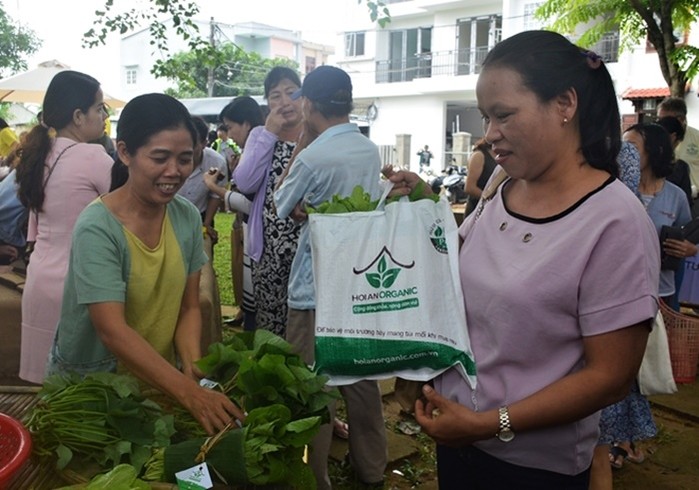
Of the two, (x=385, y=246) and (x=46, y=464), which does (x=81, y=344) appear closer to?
(x=46, y=464)

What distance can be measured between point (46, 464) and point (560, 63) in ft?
5.01

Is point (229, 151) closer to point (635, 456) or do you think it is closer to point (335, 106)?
point (335, 106)

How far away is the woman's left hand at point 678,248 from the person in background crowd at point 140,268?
10.4 feet

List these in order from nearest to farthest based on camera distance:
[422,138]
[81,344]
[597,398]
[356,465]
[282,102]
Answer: [597,398] < [81,344] < [356,465] < [282,102] < [422,138]

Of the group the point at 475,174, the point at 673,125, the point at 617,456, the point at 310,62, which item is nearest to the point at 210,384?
the point at 617,456

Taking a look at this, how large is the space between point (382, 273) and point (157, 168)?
88 centimetres

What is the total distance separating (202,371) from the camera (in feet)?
6.36

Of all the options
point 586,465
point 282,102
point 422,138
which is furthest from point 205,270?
point 422,138

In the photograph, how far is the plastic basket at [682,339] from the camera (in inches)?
155

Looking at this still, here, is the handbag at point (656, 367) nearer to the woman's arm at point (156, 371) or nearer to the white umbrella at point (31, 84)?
the woman's arm at point (156, 371)

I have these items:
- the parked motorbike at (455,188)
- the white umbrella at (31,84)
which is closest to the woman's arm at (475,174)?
the white umbrella at (31,84)

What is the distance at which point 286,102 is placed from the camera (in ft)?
13.4

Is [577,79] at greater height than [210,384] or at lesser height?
greater

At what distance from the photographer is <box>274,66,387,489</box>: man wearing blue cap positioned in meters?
3.18
